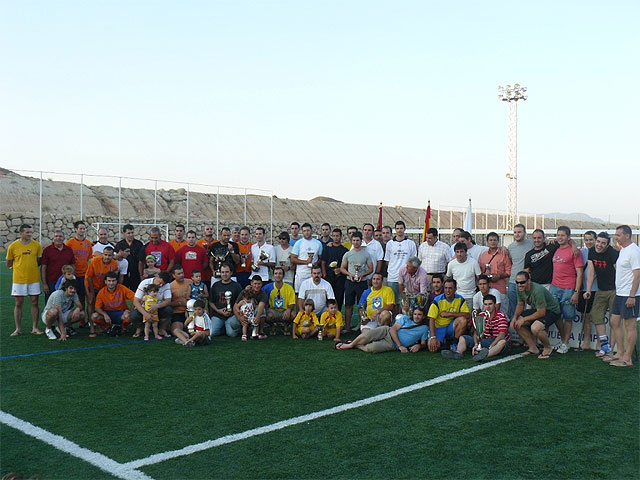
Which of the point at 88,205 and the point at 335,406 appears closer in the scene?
the point at 335,406

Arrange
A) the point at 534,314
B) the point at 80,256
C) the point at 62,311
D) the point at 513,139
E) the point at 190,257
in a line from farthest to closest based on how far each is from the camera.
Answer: the point at 513,139
the point at 190,257
the point at 80,256
the point at 62,311
the point at 534,314

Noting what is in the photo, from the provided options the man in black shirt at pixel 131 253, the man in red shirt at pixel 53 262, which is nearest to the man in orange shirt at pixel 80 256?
the man in red shirt at pixel 53 262

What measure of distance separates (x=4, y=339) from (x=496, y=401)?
722 cm

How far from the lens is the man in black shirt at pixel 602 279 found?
782cm

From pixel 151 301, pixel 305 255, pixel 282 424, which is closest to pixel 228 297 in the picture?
pixel 151 301

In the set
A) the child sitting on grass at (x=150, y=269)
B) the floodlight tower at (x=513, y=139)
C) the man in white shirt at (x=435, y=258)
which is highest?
the floodlight tower at (x=513, y=139)

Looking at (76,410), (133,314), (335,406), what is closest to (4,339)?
(133,314)

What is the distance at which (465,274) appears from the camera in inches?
340

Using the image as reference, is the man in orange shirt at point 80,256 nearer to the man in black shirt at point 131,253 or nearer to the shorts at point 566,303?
the man in black shirt at point 131,253

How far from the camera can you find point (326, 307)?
948 centimetres

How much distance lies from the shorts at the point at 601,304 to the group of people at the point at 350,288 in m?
0.01

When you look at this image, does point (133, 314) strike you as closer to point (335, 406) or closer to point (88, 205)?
point (335, 406)

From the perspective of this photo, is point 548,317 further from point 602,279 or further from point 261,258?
point 261,258

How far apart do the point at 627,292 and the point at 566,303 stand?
3.23ft
